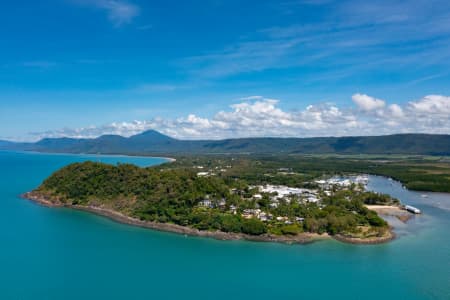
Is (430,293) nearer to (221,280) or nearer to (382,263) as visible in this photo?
(382,263)

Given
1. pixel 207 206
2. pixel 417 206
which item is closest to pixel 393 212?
pixel 417 206

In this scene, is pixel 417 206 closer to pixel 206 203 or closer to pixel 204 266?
pixel 206 203

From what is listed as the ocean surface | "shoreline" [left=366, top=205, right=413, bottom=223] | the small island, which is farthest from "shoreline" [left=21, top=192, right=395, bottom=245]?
"shoreline" [left=366, top=205, right=413, bottom=223]

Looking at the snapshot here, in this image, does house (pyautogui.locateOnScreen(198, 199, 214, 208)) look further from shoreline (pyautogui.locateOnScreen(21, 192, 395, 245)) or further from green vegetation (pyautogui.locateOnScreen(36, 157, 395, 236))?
shoreline (pyautogui.locateOnScreen(21, 192, 395, 245))

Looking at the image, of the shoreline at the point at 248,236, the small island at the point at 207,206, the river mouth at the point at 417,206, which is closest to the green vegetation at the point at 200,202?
the small island at the point at 207,206

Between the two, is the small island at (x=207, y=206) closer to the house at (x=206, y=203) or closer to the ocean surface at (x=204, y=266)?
the house at (x=206, y=203)

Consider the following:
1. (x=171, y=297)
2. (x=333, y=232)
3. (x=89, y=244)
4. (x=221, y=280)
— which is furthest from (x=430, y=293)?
(x=89, y=244)
